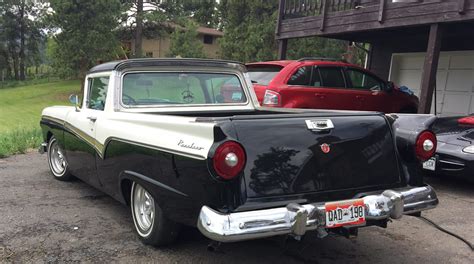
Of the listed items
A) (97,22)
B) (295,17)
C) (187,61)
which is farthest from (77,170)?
(97,22)

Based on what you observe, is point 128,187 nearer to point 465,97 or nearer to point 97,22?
point 465,97

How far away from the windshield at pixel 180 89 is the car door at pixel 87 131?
13.5 inches

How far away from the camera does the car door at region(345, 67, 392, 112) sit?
8000 millimetres

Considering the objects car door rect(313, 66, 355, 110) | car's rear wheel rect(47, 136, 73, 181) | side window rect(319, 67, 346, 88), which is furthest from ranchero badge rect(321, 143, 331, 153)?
side window rect(319, 67, 346, 88)

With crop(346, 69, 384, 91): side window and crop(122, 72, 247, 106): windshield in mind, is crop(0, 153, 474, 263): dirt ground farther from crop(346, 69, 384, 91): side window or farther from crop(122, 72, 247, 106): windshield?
crop(346, 69, 384, 91): side window

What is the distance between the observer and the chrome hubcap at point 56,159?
234 inches

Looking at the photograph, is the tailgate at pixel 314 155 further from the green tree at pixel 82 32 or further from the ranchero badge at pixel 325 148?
the green tree at pixel 82 32

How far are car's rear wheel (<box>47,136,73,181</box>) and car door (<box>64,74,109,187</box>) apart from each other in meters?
0.60

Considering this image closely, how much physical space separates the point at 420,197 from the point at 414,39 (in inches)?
380

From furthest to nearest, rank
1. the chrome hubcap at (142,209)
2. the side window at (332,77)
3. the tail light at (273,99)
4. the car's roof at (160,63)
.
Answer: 1. the side window at (332,77)
2. the tail light at (273,99)
3. the car's roof at (160,63)
4. the chrome hubcap at (142,209)

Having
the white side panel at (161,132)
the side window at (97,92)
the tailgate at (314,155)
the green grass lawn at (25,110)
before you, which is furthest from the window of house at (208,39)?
the tailgate at (314,155)

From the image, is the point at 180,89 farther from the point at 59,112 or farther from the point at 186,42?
the point at 186,42

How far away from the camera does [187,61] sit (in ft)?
15.1

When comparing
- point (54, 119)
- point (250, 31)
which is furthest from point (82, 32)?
point (54, 119)
